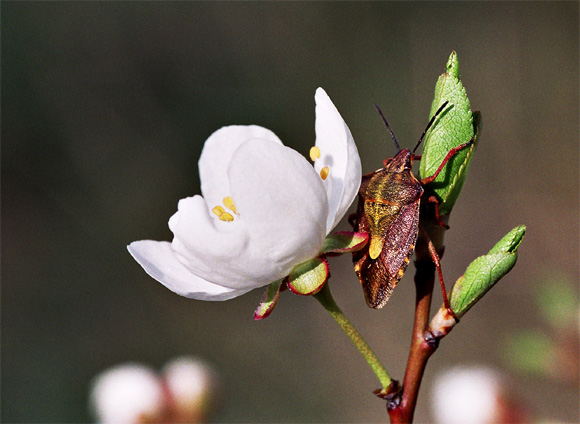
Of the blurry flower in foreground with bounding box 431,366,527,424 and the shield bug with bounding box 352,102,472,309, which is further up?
the shield bug with bounding box 352,102,472,309

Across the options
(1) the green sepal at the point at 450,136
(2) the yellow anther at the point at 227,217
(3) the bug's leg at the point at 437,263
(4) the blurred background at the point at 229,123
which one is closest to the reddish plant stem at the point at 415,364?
(3) the bug's leg at the point at 437,263

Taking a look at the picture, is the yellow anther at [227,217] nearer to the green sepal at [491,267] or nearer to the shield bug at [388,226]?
the shield bug at [388,226]

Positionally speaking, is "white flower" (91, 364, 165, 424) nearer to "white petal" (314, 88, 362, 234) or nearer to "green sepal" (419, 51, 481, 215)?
"white petal" (314, 88, 362, 234)

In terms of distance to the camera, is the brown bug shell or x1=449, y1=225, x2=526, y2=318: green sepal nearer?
x1=449, y1=225, x2=526, y2=318: green sepal

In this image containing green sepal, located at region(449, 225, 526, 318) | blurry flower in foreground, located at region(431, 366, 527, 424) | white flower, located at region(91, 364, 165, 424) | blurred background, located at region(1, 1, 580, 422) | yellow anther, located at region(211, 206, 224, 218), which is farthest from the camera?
blurred background, located at region(1, 1, 580, 422)

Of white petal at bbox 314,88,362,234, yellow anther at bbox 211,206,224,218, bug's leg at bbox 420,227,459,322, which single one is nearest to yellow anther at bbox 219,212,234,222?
yellow anther at bbox 211,206,224,218

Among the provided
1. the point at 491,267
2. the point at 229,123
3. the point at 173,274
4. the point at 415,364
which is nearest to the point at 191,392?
the point at 173,274

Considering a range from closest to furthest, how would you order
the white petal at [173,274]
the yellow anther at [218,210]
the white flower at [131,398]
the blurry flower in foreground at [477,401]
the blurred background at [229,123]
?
the white petal at [173,274]
the yellow anther at [218,210]
the blurry flower in foreground at [477,401]
the white flower at [131,398]
the blurred background at [229,123]

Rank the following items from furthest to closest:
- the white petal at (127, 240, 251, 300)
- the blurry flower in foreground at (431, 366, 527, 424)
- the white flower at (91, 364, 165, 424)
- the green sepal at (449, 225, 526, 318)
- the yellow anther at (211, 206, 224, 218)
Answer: the white flower at (91, 364, 165, 424) < the blurry flower in foreground at (431, 366, 527, 424) < the yellow anther at (211, 206, 224, 218) < the white petal at (127, 240, 251, 300) < the green sepal at (449, 225, 526, 318)
